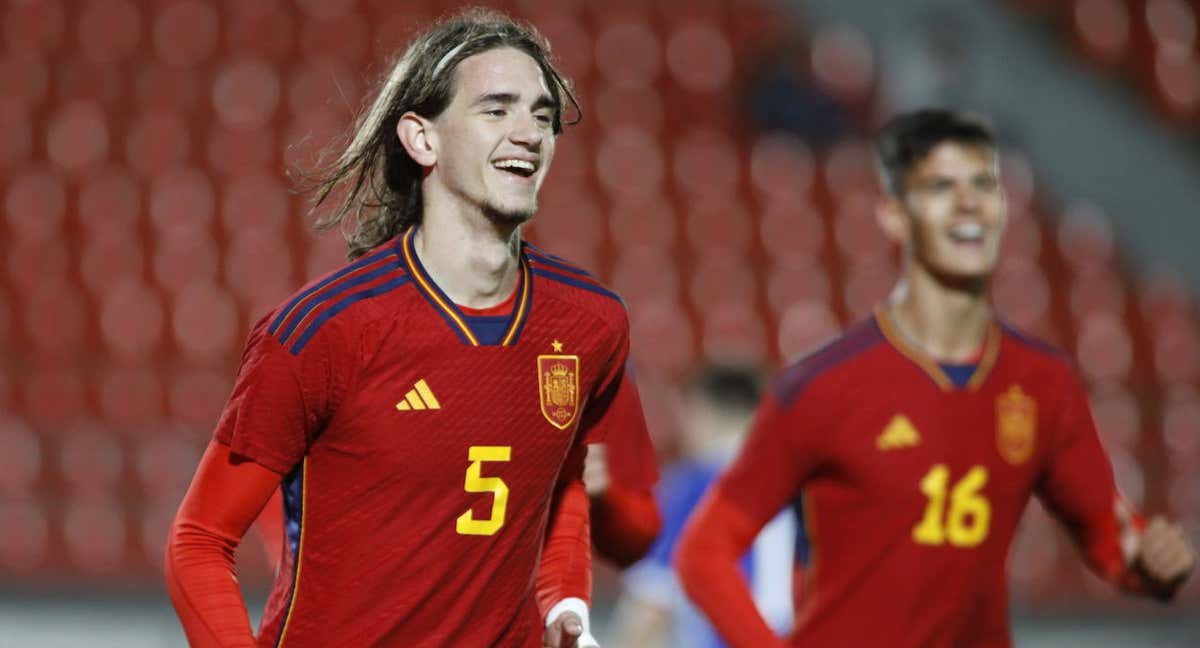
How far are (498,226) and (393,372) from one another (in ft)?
1.02

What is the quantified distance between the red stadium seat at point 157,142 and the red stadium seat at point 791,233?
3557 mm

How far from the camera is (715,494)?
380 cm

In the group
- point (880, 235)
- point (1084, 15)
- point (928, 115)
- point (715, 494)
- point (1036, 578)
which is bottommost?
point (1036, 578)

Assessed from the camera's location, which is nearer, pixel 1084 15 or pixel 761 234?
pixel 761 234

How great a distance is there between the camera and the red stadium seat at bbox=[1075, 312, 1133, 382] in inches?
385

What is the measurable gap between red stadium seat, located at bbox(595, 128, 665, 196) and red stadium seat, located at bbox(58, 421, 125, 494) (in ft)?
11.8

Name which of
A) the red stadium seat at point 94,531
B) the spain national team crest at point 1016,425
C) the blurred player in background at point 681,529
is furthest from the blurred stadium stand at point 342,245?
the spain national team crest at point 1016,425

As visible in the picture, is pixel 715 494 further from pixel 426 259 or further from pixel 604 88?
pixel 604 88

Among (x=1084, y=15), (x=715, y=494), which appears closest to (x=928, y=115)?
(x=715, y=494)

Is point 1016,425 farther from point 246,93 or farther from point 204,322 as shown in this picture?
point 246,93

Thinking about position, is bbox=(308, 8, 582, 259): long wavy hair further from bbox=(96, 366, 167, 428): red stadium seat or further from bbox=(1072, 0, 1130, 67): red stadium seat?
bbox=(1072, 0, 1130, 67): red stadium seat

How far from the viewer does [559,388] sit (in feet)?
9.62

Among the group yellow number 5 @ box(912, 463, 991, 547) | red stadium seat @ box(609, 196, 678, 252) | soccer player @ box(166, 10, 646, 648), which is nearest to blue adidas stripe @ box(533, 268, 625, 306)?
soccer player @ box(166, 10, 646, 648)

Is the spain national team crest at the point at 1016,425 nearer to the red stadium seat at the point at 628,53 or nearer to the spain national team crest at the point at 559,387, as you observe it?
the spain national team crest at the point at 559,387
